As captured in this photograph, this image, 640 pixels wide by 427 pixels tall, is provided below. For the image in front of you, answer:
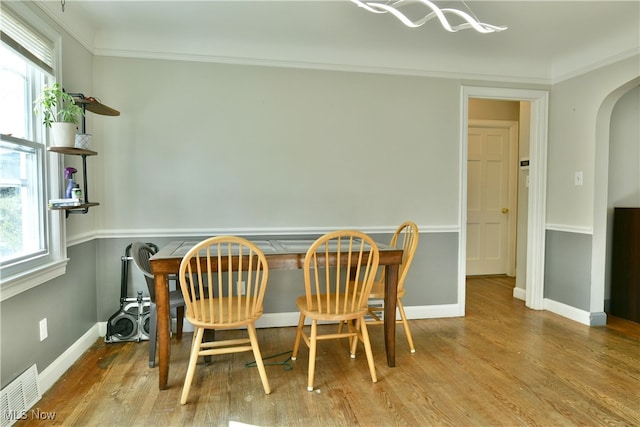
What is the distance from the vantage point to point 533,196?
3.57m

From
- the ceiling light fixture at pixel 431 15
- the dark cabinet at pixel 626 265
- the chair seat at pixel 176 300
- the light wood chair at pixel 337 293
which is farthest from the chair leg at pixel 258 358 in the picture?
the dark cabinet at pixel 626 265

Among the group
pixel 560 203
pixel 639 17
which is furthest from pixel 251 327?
pixel 639 17

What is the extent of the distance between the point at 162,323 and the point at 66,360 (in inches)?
32.3

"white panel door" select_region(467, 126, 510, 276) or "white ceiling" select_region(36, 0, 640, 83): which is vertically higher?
"white ceiling" select_region(36, 0, 640, 83)

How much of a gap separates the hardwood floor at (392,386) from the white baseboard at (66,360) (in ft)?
0.21

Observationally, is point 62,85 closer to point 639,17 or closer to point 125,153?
point 125,153

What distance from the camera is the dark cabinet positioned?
3.21 m

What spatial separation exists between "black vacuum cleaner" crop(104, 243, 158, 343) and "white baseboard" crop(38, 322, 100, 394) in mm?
112

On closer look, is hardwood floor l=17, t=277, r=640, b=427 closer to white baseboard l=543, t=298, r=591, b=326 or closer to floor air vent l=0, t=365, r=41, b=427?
floor air vent l=0, t=365, r=41, b=427

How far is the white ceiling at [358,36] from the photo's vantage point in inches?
95.9

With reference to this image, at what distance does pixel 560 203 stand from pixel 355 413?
9.25 feet

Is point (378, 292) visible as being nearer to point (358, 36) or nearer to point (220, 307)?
point (220, 307)

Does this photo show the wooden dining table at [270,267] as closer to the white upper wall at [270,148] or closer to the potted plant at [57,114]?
the white upper wall at [270,148]

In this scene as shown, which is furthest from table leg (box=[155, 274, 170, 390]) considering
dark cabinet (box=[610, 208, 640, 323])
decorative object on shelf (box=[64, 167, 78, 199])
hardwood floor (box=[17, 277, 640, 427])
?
dark cabinet (box=[610, 208, 640, 323])
